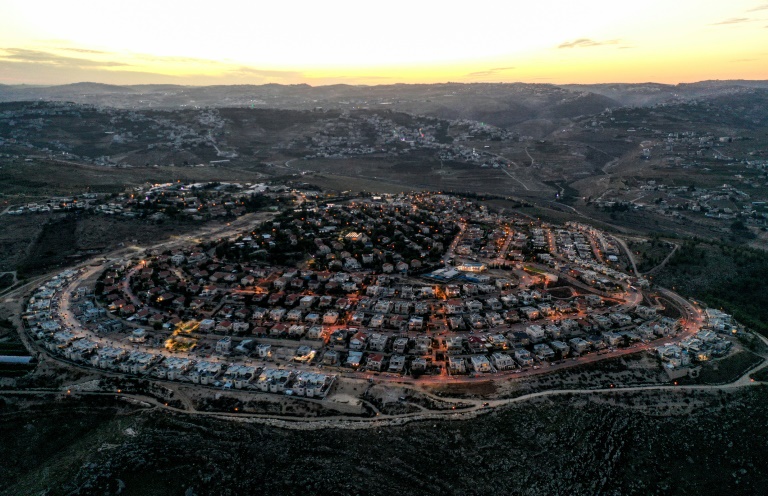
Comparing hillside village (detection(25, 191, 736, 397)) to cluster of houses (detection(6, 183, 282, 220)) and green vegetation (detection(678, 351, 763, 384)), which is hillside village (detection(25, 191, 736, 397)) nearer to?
green vegetation (detection(678, 351, 763, 384))

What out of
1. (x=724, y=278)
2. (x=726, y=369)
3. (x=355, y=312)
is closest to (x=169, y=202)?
(x=355, y=312)

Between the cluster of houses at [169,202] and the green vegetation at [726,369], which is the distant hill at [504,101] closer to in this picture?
the cluster of houses at [169,202]

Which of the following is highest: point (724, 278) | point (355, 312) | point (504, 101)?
point (504, 101)

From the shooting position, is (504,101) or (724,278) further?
(504,101)

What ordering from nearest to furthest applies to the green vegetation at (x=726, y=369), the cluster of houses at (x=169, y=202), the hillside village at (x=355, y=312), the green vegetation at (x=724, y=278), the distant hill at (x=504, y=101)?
the green vegetation at (x=726, y=369)
the hillside village at (x=355, y=312)
the green vegetation at (x=724, y=278)
the cluster of houses at (x=169, y=202)
the distant hill at (x=504, y=101)

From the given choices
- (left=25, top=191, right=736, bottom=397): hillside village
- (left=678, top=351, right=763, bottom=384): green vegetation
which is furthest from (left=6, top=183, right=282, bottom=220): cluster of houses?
(left=678, top=351, right=763, bottom=384): green vegetation

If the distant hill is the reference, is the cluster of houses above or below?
below

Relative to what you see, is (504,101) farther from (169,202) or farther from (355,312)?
(355,312)

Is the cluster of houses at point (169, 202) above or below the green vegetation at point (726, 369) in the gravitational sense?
below

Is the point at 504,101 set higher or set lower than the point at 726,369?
higher

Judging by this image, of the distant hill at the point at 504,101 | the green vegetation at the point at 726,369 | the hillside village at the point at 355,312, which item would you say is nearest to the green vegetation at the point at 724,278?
the hillside village at the point at 355,312

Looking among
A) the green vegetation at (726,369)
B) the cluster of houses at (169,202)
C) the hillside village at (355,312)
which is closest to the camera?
the green vegetation at (726,369)

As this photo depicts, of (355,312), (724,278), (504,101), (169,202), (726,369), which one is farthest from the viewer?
(504,101)
